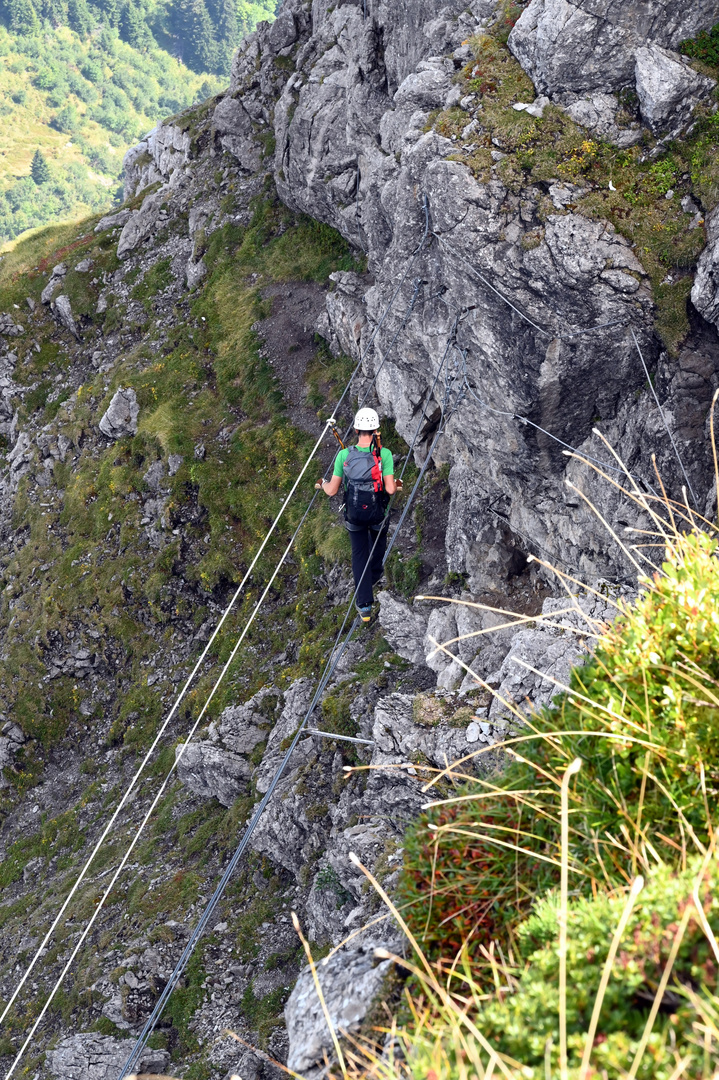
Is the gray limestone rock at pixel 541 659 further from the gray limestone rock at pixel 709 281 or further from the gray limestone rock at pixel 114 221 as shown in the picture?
the gray limestone rock at pixel 114 221

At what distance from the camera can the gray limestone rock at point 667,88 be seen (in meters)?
9.84

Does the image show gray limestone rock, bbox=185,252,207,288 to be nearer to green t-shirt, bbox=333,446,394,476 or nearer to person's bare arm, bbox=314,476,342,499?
green t-shirt, bbox=333,446,394,476

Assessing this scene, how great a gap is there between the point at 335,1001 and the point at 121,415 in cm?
2407

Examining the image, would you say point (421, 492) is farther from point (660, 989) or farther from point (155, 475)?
point (660, 989)

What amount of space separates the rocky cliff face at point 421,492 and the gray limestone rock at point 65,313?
7.44 metres

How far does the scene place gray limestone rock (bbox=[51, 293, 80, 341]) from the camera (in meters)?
30.7

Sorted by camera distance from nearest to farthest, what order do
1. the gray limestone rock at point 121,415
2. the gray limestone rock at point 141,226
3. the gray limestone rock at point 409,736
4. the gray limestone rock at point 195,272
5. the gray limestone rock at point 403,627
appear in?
the gray limestone rock at point 409,736 → the gray limestone rock at point 403,627 → the gray limestone rock at point 121,415 → the gray limestone rock at point 195,272 → the gray limestone rock at point 141,226

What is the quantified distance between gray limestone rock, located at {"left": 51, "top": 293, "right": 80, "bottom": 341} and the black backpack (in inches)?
965

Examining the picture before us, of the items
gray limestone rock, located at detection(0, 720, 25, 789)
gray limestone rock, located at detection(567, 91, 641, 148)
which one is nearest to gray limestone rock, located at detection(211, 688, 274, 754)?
gray limestone rock, located at detection(0, 720, 25, 789)

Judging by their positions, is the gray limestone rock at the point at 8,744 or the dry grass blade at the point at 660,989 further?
the gray limestone rock at the point at 8,744

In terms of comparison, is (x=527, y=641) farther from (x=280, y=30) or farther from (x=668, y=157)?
(x=280, y=30)

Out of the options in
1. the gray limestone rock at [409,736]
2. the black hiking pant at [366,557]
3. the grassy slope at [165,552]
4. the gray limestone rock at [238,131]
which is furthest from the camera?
the gray limestone rock at [238,131]

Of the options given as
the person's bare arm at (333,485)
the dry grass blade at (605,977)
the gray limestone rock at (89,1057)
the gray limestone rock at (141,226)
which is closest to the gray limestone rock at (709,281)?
the person's bare arm at (333,485)

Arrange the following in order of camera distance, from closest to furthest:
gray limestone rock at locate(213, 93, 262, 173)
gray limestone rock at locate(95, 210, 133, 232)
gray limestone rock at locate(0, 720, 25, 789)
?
gray limestone rock at locate(0, 720, 25, 789) → gray limestone rock at locate(213, 93, 262, 173) → gray limestone rock at locate(95, 210, 133, 232)
